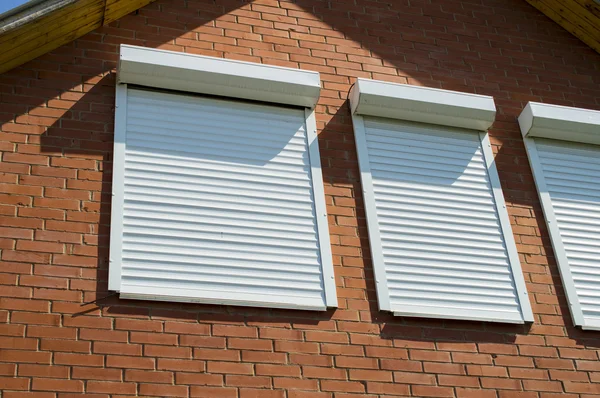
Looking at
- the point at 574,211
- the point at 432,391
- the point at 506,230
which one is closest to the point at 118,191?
the point at 432,391

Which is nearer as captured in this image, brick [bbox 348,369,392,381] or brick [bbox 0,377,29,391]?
brick [bbox 0,377,29,391]

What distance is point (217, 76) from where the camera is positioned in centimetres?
662

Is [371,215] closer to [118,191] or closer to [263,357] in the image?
[263,357]

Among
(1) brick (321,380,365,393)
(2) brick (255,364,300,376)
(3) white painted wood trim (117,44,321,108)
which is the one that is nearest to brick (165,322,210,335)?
(2) brick (255,364,300,376)

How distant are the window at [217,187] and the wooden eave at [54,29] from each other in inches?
17.5

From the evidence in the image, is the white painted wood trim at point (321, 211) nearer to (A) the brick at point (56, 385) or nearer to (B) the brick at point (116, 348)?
(B) the brick at point (116, 348)

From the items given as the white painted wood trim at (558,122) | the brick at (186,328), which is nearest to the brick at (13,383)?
the brick at (186,328)

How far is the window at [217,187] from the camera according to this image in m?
5.88

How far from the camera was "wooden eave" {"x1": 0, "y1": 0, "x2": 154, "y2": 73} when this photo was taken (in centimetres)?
623

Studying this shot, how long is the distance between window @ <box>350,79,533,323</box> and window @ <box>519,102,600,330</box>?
367 mm

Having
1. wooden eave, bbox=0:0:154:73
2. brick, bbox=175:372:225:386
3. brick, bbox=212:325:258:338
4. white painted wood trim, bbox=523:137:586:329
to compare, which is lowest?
brick, bbox=175:372:225:386

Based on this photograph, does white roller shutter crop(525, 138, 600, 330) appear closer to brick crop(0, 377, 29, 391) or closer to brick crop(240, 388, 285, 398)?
brick crop(240, 388, 285, 398)

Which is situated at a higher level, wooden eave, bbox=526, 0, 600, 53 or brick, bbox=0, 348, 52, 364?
wooden eave, bbox=526, 0, 600, 53

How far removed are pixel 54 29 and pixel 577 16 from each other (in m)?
4.44
